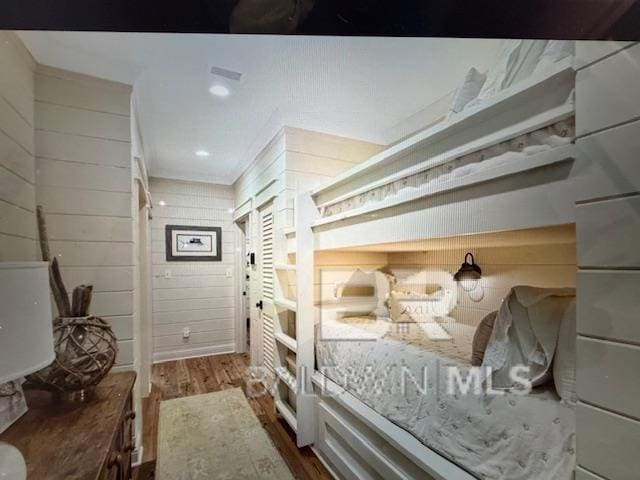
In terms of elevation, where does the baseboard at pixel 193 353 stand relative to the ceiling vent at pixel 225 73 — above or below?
below

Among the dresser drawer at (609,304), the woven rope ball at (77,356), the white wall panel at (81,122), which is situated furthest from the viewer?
the white wall panel at (81,122)

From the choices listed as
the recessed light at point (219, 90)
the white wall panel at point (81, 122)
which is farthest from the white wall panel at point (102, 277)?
the recessed light at point (219, 90)

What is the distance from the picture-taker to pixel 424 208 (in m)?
1.05

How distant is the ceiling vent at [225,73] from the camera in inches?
55.6

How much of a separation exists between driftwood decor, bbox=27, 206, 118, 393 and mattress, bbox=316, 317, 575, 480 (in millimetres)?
1159

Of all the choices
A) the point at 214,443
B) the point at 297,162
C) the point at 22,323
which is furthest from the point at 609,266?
the point at 214,443

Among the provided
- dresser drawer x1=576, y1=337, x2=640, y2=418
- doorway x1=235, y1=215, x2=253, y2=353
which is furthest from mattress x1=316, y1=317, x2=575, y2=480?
doorway x1=235, y1=215, x2=253, y2=353

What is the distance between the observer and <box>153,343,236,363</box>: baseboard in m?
3.36

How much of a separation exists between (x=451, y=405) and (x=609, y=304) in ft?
2.21

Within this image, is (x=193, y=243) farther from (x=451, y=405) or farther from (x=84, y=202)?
(x=451, y=405)

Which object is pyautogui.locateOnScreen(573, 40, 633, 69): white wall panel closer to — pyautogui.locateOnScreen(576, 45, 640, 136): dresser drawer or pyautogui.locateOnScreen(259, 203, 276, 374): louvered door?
pyautogui.locateOnScreen(576, 45, 640, 136): dresser drawer

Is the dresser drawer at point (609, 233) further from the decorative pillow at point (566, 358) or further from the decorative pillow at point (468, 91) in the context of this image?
the decorative pillow at point (468, 91)

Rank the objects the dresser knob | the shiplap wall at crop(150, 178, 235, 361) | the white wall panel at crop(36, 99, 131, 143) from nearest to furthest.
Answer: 1. the dresser knob
2. the white wall panel at crop(36, 99, 131, 143)
3. the shiplap wall at crop(150, 178, 235, 361)

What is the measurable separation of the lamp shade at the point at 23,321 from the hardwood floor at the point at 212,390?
62.3 inches
